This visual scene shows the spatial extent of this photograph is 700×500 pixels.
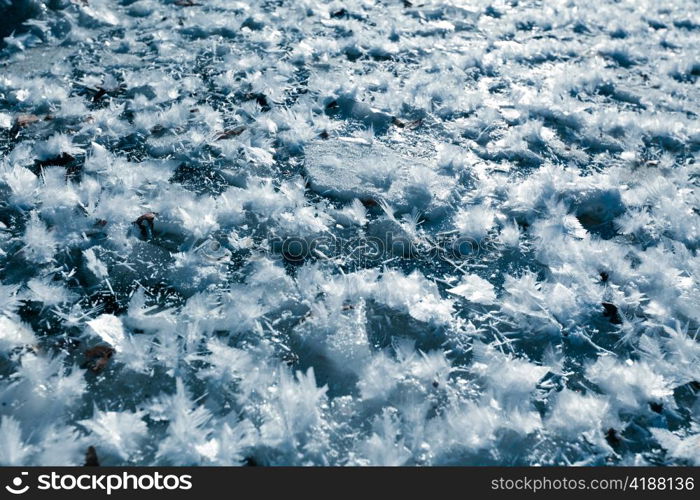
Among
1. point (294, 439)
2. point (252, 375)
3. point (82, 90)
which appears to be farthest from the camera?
point (82, 90)

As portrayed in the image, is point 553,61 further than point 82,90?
Yes

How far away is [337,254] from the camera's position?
6.85 feet

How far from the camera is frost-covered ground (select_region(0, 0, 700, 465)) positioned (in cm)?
154

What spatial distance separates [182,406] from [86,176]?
54.6 inches

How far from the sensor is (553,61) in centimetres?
377

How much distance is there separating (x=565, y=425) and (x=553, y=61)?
10.3 feet

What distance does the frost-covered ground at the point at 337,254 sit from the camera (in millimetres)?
1536

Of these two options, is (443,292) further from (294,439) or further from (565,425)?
(294,439)

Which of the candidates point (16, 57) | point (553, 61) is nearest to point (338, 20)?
point (553, 61)

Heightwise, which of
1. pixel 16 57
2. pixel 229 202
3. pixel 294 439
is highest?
pixel 16 57

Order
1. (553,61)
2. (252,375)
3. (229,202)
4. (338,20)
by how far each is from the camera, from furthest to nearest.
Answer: (338,20) → (553,61) → (229,202) → (252,375)

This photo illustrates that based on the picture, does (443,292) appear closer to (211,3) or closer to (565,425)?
(565,425)

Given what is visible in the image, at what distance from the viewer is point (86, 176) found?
90.9 inches

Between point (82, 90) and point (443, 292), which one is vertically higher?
point (82, 90)
